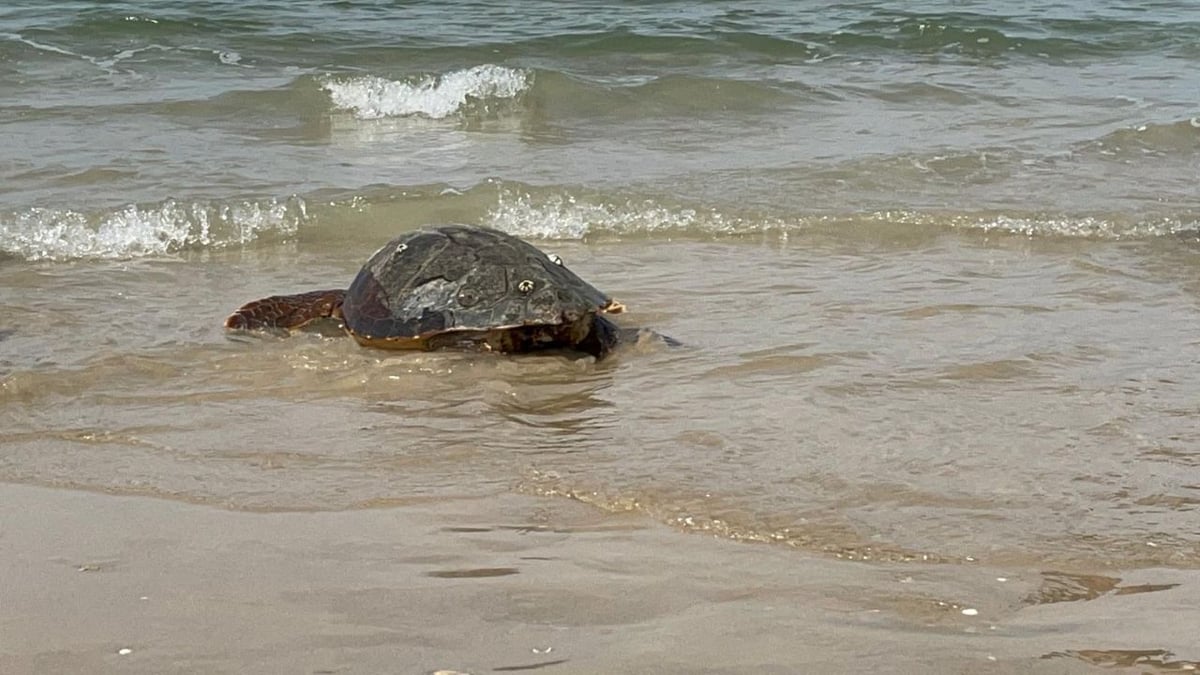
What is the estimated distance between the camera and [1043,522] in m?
4.18

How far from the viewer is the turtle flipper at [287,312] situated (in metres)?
6.46

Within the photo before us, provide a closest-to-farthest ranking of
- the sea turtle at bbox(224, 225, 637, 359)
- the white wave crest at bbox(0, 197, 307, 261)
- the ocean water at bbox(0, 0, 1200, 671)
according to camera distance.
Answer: the ocean water at bbox(0, 0, 1200, 671)
the sea turtle at bbox(224, 225, 637, 359)
the white wave crest at bbox(0, 197, 307, 261)

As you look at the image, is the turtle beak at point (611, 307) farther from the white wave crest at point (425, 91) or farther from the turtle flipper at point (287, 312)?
the white wave crest at point (425, 91)

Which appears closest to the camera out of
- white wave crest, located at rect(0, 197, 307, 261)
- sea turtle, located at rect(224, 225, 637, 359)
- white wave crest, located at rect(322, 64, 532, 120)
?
sea turtle, located at rect(224, 225, 637, 359)

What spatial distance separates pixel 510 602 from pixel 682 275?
443cm

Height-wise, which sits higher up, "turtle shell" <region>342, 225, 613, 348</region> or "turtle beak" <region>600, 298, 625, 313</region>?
"turtle shell" <region>342, 225, 613, 348</region>

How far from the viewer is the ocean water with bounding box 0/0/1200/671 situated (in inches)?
173

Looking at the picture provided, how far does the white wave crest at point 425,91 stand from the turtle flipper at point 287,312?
6231mm

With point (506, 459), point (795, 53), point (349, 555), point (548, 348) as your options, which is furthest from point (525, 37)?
point (349, 555)

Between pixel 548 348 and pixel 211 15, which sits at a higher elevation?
pixel 211 15

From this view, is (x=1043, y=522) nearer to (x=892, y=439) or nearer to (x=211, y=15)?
(x=892, y=439)

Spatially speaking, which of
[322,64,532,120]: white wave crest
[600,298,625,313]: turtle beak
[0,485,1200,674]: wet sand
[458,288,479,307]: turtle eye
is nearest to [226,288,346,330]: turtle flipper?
[458,288,479,307]: turtle eye

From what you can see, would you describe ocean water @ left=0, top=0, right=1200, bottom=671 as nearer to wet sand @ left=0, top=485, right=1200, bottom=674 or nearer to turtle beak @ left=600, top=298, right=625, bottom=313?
wet sand @ left=0, top=485, right=1200, bottom=674

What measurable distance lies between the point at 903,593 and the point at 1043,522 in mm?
757
